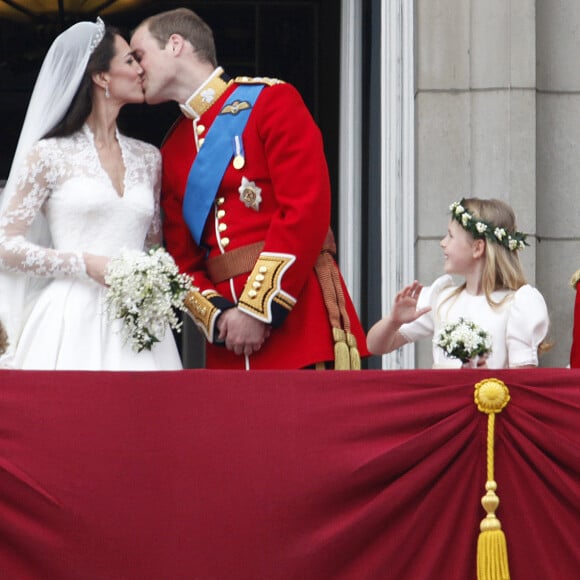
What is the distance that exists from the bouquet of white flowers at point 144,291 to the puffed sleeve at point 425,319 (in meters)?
0.86

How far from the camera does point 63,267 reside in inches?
239

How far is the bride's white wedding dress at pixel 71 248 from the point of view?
602 centimetres

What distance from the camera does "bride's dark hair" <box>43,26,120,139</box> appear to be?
247 inches

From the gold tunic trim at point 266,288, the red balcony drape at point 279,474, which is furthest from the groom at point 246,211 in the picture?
the red balcony drape at point 279,474

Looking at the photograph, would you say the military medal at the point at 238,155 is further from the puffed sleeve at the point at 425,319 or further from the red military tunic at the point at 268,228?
the puffed sleeve at the point at 425,319

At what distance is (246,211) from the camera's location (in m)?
6.23

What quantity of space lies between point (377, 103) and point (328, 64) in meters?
1.26

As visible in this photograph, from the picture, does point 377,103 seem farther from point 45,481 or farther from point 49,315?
point 45,481

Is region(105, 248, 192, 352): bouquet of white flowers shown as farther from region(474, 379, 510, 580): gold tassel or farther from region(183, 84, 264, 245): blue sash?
region(474, 379, 510, 580): gold tassel

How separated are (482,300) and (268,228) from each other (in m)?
0.74

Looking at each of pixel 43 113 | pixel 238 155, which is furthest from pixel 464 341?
pixel 43 113

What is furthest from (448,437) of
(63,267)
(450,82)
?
(450,82)

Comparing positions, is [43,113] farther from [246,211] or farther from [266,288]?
[266,288]

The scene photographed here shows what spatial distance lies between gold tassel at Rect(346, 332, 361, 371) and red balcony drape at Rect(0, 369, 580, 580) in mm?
892
